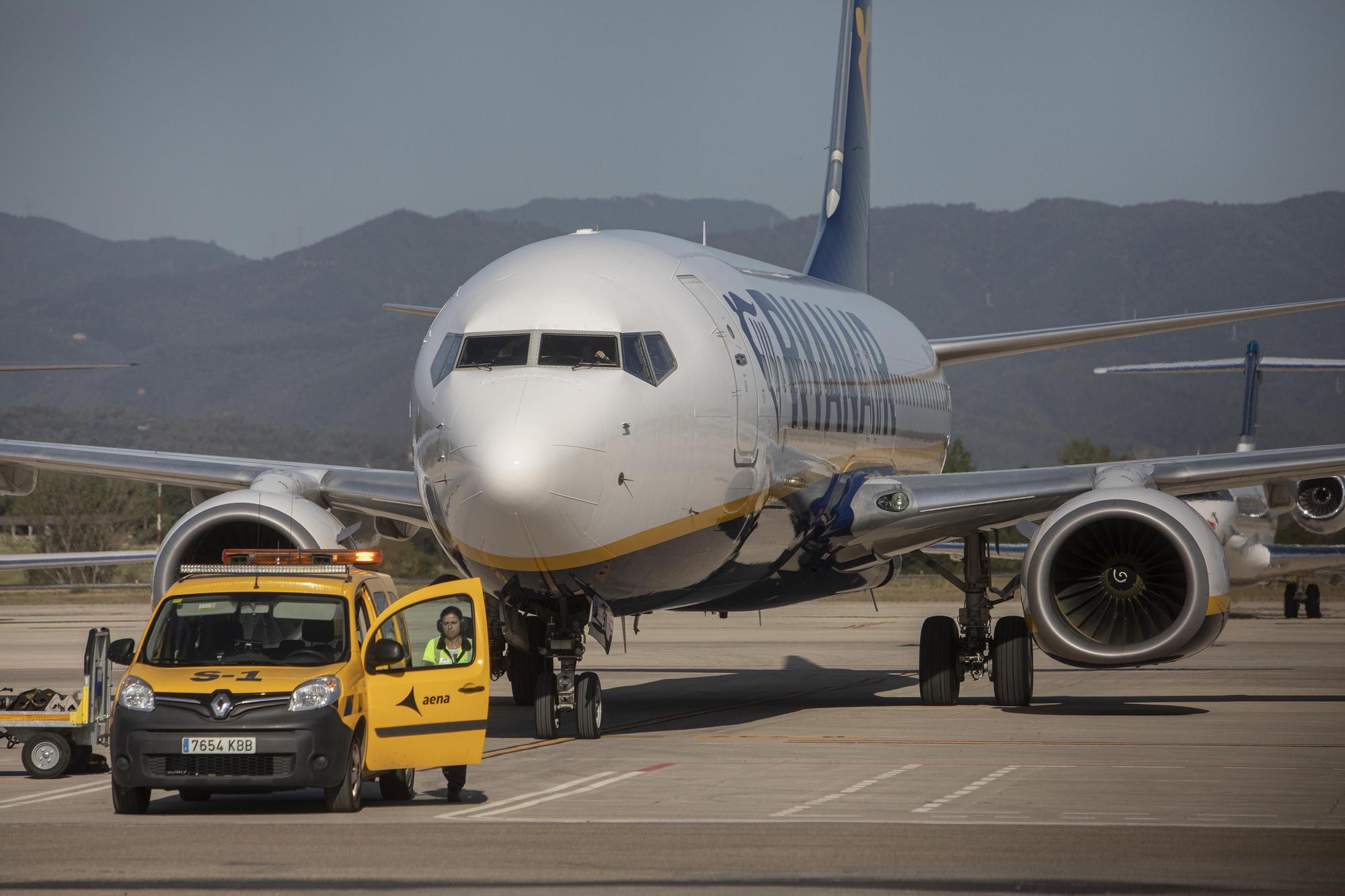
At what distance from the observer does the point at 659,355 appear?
15.0 meters

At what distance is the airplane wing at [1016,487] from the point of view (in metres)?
18.5

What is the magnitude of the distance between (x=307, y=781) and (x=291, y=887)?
254cm

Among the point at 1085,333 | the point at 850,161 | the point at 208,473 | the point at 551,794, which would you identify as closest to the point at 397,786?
the point at 551,794

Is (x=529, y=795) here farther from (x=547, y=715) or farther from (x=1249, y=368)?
(x=1249, y=368)

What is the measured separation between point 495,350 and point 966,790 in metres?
4.95

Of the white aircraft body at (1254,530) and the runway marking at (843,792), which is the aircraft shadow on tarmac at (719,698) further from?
the white aircraft body at (1254,530)

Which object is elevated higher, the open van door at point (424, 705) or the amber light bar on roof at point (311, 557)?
the amber light bar on roof at point (311, 557)

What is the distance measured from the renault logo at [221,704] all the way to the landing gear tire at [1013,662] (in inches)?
403

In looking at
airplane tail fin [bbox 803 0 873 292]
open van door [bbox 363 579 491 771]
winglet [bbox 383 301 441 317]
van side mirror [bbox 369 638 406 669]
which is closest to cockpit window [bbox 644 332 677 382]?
open van door [bbox 363 579 491 771]

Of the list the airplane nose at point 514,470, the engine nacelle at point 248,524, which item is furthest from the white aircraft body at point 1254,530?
the airplane nose at point 514,470

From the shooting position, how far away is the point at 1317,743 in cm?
1595

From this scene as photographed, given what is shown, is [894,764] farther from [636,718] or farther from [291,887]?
[291,887]

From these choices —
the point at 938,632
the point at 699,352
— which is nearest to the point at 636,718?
the point at 938,632

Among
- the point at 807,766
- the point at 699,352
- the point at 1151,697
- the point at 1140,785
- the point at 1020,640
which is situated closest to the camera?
the point at 1140,785
